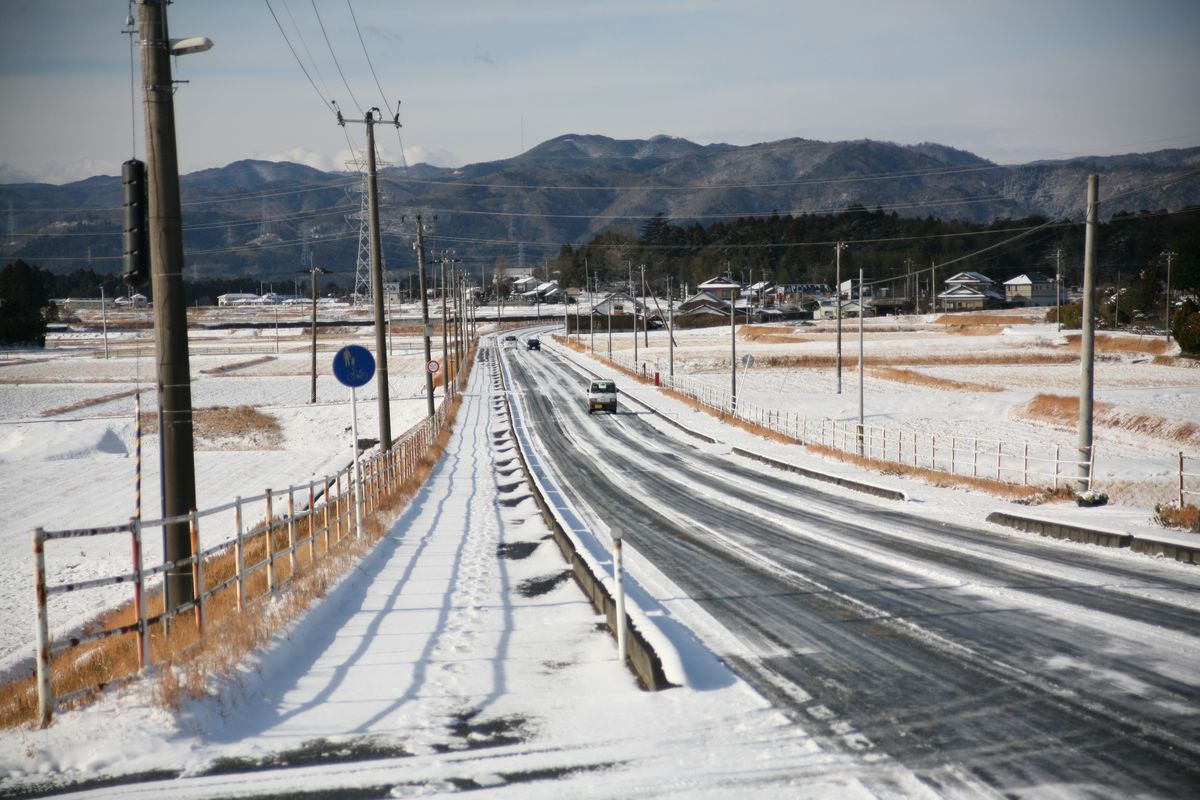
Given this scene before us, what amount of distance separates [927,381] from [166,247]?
60357mm

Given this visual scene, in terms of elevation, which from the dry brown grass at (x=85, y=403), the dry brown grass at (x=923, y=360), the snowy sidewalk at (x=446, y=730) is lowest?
the dry brown grass at (x=85, y=403)

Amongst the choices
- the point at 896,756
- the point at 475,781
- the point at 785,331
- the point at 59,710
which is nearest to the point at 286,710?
the point at 59,710

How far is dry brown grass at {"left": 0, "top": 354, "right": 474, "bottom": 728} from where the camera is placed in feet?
26.7

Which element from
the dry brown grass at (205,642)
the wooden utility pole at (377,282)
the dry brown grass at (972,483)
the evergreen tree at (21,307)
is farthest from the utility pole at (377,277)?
the evergreen tree at (21,307)

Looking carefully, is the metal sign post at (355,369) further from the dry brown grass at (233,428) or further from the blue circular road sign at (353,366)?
the dry brown grass at (233,428)

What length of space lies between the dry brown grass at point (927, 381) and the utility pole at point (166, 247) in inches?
2140

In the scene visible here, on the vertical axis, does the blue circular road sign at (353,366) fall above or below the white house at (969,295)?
below

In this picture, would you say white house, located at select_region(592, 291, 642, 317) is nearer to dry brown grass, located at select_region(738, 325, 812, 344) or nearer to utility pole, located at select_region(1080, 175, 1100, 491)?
dry brown grass, located at select_region(738, 325, 812, 344)

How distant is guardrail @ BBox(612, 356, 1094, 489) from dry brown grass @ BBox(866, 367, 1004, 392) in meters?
14.4

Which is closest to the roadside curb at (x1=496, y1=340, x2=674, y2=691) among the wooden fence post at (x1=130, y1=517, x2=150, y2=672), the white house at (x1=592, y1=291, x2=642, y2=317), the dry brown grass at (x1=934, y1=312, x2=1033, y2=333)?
the wooden fence post at (x1=130, y1=517, x2=150, y2=672)

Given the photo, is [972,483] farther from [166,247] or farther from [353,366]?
[166,247]

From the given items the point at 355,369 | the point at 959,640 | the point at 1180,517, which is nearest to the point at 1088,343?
the point at 1180,517

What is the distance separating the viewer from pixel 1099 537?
640 inches

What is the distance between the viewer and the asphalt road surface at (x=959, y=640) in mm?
6926
